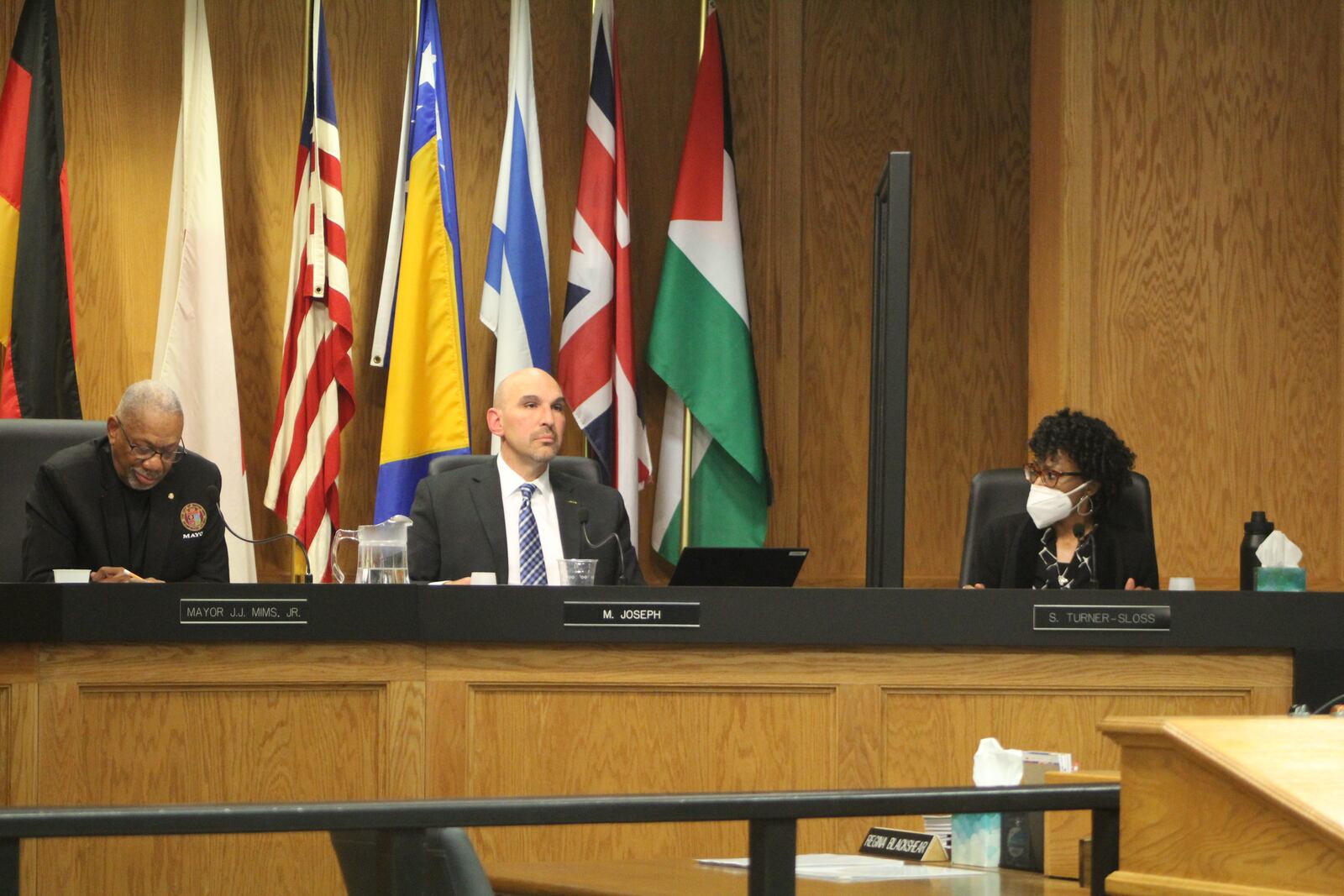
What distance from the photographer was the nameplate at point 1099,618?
3.52 meters

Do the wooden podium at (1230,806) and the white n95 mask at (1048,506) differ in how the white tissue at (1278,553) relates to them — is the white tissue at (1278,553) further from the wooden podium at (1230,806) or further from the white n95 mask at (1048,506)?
the wooden podium at (1230,806)

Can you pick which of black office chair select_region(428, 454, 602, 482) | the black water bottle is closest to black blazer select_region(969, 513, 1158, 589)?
the black water bottle

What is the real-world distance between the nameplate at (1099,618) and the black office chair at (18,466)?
235 centimetres

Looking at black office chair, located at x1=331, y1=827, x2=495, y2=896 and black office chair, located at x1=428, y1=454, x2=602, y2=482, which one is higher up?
black office chair, located at x1=428, y1=454, x2=602, y2=482

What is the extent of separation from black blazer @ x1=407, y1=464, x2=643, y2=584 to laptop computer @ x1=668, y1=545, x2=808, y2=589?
75 cm

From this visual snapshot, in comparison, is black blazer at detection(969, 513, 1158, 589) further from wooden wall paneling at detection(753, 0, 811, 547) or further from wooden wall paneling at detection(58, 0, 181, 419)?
wooden wall paneling at detection(58, 0, 181, 419)

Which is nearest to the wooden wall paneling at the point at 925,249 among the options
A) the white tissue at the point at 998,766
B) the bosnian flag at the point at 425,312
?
the bosnian flag at the point at 425,312

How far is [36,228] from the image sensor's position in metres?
5.21

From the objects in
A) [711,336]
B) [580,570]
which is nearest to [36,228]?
[711,336]

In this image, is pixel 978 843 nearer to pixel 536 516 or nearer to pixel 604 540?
pixel 604 540

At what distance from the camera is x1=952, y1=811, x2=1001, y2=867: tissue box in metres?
2.29

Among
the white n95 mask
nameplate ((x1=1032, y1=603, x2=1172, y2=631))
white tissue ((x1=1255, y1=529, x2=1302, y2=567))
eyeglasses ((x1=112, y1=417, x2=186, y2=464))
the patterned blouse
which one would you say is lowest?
nameplate ((x1=1032, y1=603, x2=1172, y2=631))

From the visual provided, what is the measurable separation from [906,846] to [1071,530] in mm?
2173

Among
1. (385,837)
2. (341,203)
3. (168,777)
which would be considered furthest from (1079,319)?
(385,837)
